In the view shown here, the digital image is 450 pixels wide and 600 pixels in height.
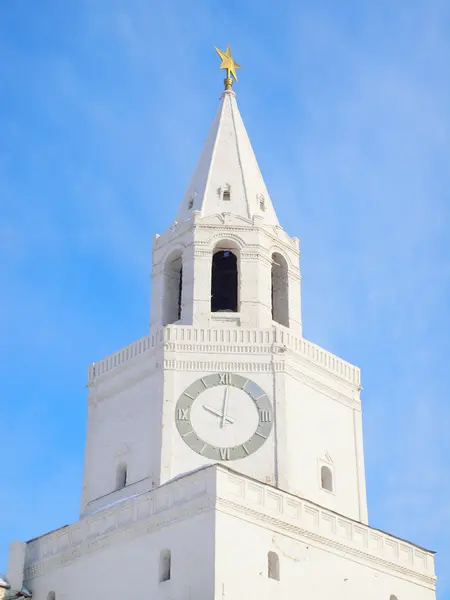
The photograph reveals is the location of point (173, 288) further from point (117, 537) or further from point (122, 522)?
point (117, 537)

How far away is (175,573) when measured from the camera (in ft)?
113

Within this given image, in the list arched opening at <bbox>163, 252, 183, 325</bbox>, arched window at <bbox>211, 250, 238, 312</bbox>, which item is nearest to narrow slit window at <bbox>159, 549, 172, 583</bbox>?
arched opening at <bbox>163, 252, 183, 325</bbox>

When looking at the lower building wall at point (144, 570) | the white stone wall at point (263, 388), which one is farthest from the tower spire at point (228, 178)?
the lower building wall at point (144, 570)

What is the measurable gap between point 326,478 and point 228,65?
55.0ft

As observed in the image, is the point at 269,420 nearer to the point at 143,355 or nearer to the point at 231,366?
the point at 231,366

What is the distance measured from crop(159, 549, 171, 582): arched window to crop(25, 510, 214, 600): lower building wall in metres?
0.10

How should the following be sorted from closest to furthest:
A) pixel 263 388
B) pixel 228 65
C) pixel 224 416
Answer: pixel 224 416 → pixel 263 388 → pixel 228 65

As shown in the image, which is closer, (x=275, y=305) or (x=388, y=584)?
(x=388, y=584)

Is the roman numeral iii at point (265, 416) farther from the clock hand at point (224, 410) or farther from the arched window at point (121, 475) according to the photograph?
the arched window at point (121, 475)

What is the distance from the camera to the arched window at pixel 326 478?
39.6 m

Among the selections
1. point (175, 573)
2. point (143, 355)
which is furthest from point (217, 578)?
point (143, 355)

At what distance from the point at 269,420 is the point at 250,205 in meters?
8.35

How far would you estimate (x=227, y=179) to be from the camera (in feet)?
147

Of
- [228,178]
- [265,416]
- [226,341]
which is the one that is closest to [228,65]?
[228,178]
